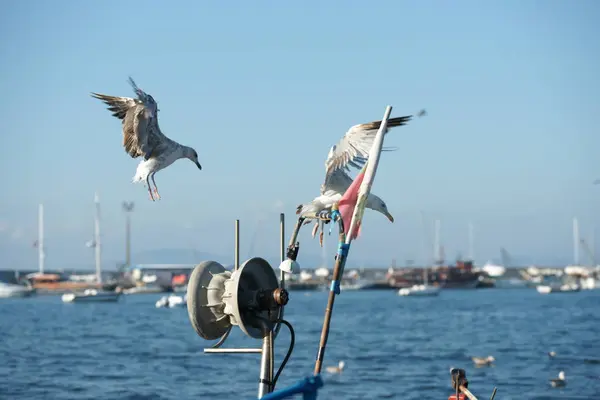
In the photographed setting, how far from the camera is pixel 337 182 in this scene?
12.1 m

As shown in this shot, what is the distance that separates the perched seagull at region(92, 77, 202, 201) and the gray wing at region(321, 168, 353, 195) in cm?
147

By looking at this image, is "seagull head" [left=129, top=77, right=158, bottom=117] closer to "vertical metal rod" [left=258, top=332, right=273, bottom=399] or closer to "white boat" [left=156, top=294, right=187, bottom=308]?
"vertical metal rod" [left=258, top=332, right=273, bottom=399]

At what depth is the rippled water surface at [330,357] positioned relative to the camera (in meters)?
30.8

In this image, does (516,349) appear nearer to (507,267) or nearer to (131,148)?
(131,148)

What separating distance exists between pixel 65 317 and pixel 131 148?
67.1 meters

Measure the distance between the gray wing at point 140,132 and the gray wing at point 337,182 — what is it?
1904 millimetres

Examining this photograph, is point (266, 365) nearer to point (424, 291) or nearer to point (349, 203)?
point (349, 203)

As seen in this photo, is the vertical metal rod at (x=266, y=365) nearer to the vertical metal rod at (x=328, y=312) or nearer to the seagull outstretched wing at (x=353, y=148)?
the vertical metal rod at (x=328, y=312)

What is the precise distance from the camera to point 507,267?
593 feet

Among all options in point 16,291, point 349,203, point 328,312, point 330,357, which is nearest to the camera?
point 328,312

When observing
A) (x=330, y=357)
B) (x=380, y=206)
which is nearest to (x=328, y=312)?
(x=380, y=206)

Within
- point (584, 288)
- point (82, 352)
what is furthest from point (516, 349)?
point (584, 288)

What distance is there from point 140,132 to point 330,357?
3027 centimetres

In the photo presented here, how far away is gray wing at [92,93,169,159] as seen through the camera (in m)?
11.6
